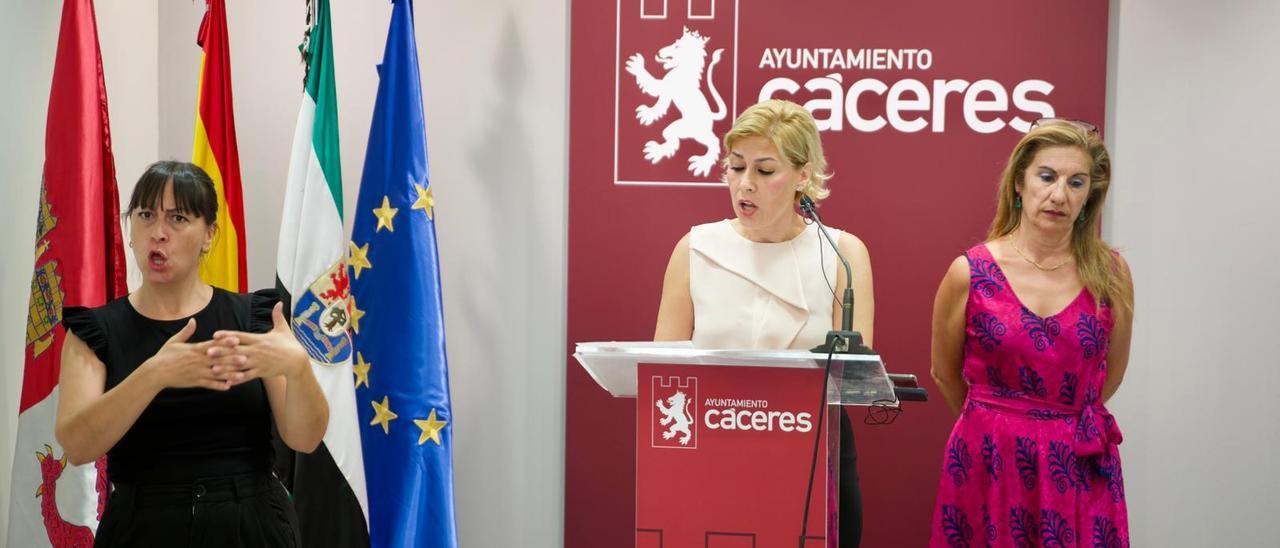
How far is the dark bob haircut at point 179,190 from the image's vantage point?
233 cm

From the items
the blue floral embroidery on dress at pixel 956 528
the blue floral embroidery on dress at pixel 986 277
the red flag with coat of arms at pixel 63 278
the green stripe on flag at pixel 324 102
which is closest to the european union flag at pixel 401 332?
the green stripe on flag at pixel 324 102

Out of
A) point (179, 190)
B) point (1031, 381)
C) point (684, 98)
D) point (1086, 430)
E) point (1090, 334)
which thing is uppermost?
point (684, 98)

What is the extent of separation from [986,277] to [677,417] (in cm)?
116

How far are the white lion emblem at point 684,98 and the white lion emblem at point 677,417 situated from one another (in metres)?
1.84

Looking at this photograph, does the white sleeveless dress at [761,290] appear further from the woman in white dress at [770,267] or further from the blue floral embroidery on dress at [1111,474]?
the blue floral embroidery on dress at [1111,474]

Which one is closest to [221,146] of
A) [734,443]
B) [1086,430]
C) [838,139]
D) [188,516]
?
[188,516]

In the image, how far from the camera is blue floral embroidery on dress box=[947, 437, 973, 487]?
298 cm

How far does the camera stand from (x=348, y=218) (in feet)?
13.8

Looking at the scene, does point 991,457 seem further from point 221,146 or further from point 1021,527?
point 221,146

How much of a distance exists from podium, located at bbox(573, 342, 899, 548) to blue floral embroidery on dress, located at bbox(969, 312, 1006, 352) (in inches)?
30.3

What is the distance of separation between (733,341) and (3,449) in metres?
2.48

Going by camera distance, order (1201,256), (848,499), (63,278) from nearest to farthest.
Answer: (848,499) < (63,278) < (1201,256)

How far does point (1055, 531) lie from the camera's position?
9.32ft

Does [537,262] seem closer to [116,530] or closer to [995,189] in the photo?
[995,189]
